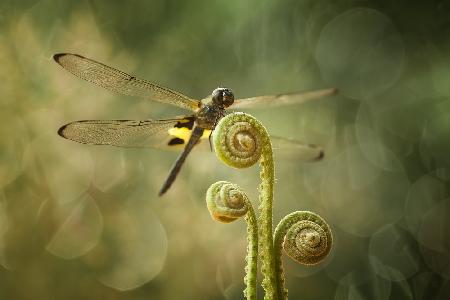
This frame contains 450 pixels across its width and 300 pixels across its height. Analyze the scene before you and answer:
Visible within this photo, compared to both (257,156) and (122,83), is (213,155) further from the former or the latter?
(257,156)

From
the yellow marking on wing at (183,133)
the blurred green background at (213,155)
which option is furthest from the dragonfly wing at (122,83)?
the blurred green background at (213,155)

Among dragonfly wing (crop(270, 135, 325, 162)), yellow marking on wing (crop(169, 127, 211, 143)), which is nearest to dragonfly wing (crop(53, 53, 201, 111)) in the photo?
yellow marking on wing (crop(169, 127, 211, 143))

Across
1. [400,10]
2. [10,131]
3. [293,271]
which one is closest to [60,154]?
[10,131]

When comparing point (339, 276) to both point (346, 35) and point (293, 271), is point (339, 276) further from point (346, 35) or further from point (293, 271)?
point (346, 35)

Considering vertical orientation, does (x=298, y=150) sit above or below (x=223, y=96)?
above

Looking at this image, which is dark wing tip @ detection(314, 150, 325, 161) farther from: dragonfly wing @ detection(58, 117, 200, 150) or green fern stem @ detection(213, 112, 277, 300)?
green fern stem @ detection(213, 112, 277, 300)

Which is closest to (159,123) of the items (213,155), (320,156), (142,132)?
(142,132)
